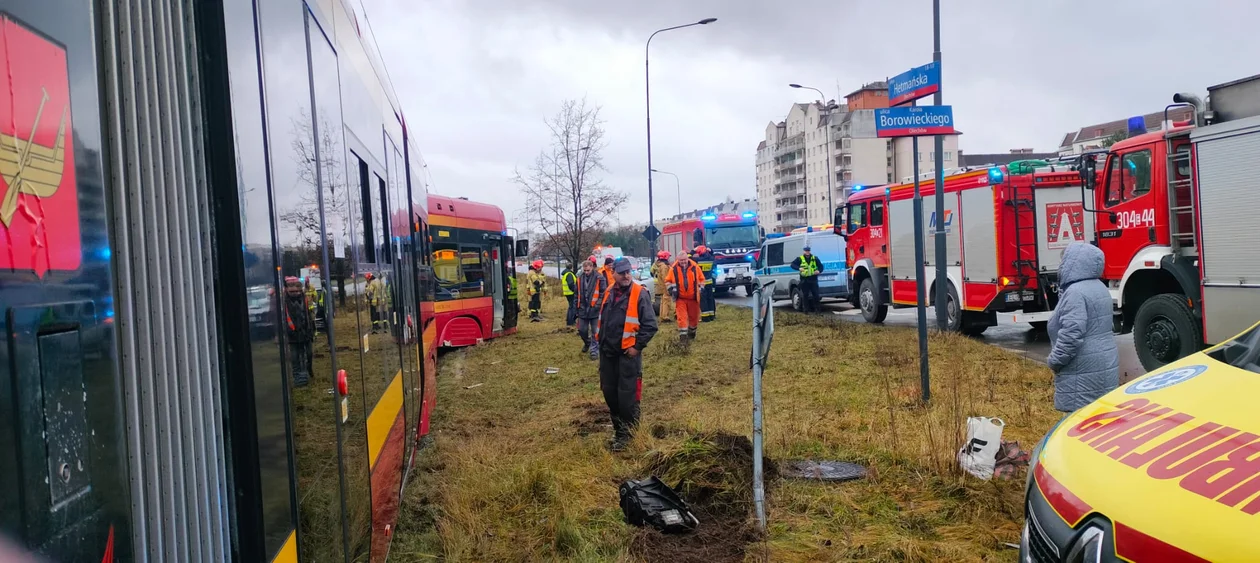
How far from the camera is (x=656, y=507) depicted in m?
4.96

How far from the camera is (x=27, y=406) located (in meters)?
1.18

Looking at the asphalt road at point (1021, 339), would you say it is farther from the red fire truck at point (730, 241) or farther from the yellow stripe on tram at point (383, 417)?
the yellow stripe on tram at point (383, 417)

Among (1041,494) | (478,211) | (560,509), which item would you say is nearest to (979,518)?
(1041,494)

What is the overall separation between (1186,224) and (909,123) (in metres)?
4.32

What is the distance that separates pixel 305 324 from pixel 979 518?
3949 millimetres

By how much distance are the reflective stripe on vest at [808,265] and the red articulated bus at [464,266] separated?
23.8ft

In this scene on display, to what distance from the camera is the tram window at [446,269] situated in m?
14.2

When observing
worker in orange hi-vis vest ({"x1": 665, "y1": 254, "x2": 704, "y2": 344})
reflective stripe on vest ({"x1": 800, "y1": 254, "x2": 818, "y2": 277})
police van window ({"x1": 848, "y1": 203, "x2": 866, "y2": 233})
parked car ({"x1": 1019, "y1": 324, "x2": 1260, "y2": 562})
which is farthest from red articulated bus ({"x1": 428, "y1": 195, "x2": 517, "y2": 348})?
parked car ({"x1": 1019, "y1": 324, "x2": 1260, "y2": 562})

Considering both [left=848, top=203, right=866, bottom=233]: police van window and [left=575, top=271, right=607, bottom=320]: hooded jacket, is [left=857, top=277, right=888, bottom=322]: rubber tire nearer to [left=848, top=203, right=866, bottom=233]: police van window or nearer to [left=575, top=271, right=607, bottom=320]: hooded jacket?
[left=848, top=203, right=866, bottom=233]: police van window

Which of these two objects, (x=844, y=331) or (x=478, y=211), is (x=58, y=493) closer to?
(x=844, y=331)

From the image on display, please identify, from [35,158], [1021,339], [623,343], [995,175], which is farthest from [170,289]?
[1021,339]

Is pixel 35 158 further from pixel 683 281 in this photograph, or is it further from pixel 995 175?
pixel 995 175

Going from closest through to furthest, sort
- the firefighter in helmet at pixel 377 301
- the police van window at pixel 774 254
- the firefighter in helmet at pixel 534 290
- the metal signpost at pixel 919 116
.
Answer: the firefighter in helmet at pixel 377 301
the metal signpost at pixel 919 116
the firefighter in helmet at pixel 534 290
the police van window at pixel 774 254

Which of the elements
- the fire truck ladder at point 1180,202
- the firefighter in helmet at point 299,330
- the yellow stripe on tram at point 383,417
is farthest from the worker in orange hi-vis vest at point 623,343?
the fire truck ladder at point 1180,202
